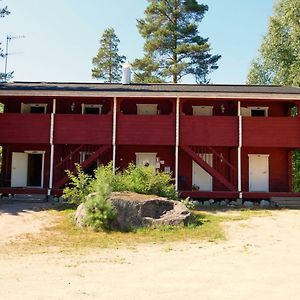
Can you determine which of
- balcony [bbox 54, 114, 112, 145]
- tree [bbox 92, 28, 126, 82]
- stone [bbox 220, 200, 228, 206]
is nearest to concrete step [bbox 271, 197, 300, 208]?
stone [bbox 220, 200, 228, 206]

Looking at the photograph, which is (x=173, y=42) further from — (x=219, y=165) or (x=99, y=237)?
(x=99, y=237)

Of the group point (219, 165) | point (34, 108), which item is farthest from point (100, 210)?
point (34, 108)

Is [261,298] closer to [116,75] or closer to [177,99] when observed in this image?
[177,99]

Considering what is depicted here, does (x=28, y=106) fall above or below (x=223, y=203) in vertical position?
above

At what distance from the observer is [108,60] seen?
48750 millimetres

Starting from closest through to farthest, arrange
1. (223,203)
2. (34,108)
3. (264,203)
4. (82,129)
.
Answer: (264,203) < (223,203) < (82,129) < (34,108)

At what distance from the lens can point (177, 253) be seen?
1078cm

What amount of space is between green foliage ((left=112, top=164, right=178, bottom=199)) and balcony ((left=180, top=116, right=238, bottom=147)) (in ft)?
15.1

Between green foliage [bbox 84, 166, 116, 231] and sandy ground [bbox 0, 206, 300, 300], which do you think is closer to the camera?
sandy ground [bbox 0, 206, 300, 300]

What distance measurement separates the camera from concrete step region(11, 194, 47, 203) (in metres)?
20.8

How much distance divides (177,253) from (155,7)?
109 feet

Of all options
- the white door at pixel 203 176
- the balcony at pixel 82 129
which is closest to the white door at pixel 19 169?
the balcony at pixel 82 129

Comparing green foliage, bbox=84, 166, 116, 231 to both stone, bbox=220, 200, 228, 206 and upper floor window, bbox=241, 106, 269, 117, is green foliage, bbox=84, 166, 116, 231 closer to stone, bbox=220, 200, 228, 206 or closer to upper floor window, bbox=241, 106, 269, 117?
stone, bbox=220, 200, 228, 206

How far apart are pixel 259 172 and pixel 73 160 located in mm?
11268
